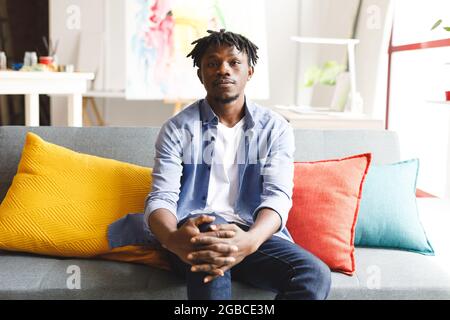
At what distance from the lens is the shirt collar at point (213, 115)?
6.13ft

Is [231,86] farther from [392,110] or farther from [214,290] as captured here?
[392,110]

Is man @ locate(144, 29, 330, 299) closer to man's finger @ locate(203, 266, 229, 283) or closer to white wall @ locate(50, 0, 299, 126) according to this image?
man's finger @ locate(203, 266, 229, 283)

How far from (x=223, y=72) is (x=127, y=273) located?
0.63 metres

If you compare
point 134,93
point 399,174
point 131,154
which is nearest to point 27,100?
point 134,93

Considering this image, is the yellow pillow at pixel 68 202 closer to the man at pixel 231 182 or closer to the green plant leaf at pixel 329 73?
the man at pixel 231 182

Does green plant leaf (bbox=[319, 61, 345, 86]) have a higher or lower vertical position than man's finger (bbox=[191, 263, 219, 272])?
higher

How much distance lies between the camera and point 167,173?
69.6 inches

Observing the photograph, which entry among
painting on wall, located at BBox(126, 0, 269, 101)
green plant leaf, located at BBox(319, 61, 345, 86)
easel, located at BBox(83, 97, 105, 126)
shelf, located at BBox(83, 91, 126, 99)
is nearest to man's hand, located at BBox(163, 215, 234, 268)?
green plant leaf, located at BBox(319, 61, 345, 86)

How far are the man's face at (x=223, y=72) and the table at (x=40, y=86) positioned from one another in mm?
1943

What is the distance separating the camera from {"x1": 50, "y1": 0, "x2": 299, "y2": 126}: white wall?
574 centimetres

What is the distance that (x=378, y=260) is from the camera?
1877 millimetres

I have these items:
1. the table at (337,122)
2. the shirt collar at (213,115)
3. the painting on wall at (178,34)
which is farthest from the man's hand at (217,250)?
the painting on wall at (178,34)

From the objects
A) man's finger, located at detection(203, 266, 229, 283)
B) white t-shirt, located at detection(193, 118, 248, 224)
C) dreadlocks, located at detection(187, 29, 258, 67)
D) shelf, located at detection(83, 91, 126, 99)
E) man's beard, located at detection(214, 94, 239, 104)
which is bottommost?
man's finger, located at detection(203, 266, 229, 283)

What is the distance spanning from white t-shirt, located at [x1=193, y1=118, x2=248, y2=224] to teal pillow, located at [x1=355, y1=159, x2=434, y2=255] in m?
0.44
